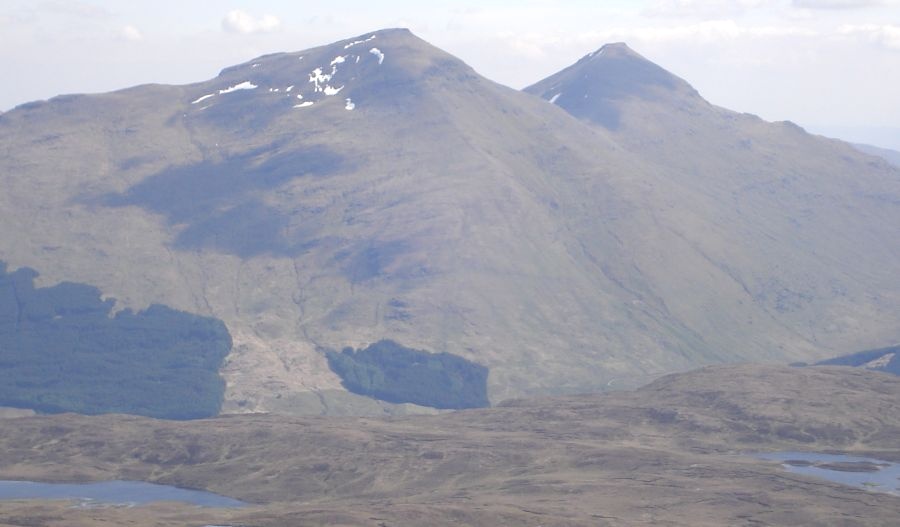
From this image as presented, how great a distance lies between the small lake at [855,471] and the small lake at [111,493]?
270 ft

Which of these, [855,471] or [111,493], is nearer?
[855,471]

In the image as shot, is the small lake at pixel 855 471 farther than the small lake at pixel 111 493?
No

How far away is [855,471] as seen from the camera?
190m

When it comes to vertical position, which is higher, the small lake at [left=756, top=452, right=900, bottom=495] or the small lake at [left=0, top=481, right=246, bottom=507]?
the small lake at [left=756, top=452, right=900, bottom=495]

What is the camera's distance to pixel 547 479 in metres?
186

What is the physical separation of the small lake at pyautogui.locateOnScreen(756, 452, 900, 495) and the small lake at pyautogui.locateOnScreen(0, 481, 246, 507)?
270 feet

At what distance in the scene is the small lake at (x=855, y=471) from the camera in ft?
596

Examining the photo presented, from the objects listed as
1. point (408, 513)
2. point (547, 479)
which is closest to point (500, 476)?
point (547, 479)

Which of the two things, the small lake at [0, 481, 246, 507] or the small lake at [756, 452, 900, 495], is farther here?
the small lake at [0, 481, 246, 507]

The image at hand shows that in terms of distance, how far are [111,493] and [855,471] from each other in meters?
108

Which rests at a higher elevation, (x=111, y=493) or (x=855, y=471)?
(x=855, y=471)

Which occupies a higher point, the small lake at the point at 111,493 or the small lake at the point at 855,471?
the small lake at the point at 855,471

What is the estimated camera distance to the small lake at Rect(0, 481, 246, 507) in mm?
187000

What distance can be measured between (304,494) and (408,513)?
35603 mm
